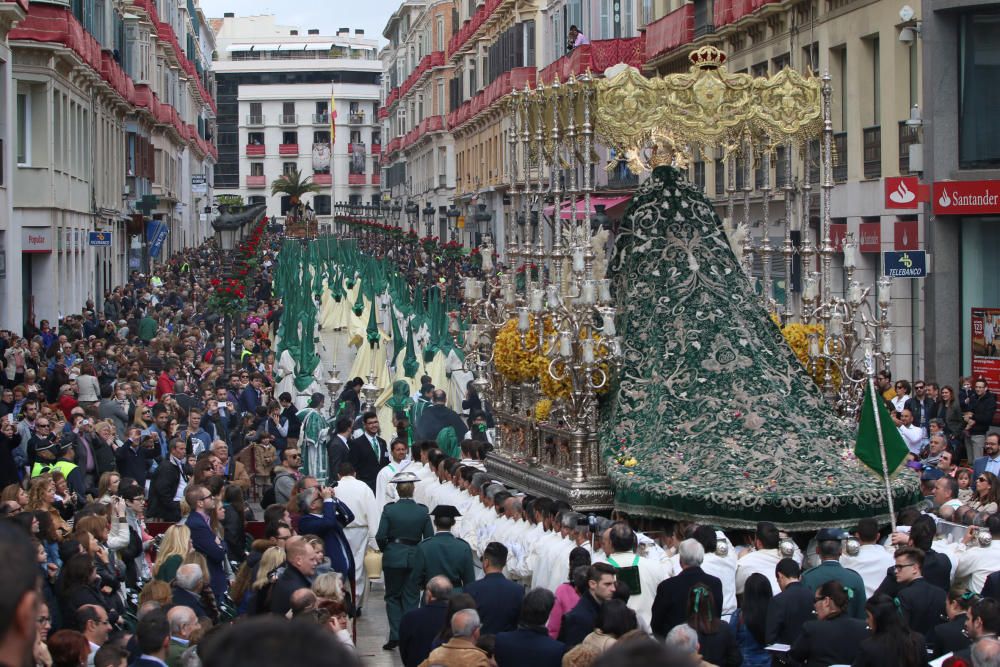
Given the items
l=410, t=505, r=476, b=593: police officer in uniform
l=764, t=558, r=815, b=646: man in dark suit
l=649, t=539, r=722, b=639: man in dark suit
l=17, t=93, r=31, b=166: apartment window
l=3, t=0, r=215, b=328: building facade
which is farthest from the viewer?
l=17, t=93, r=31, b=166: apartment window

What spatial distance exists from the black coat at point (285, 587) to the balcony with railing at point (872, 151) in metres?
18.2

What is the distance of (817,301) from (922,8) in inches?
398

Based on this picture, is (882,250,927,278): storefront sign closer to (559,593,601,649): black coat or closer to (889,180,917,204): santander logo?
(889,180,917,204): santander logo

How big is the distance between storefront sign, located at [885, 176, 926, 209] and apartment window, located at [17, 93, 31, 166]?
17.3 meters

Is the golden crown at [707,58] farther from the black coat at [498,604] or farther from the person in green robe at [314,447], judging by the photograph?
the black coat at [498,604]

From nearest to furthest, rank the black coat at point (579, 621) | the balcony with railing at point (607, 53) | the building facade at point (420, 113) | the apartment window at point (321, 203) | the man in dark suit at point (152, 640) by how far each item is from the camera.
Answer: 1. the man in dark suit at point (152, 640)
2. the black coat at point (579, 621)
3. the balcony with railing at point (607, 53)
4. the building facade at point (420, 113)
5. the apartment window at point (321, 203)

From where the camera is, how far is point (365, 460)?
1567 centimetres

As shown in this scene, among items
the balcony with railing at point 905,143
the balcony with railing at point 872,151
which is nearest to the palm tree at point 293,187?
the balcony with railing at point 872,151

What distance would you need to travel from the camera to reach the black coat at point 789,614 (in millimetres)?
8766

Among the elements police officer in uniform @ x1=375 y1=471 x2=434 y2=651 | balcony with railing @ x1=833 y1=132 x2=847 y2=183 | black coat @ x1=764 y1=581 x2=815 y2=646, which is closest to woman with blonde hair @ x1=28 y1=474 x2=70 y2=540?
police officer in uniform @ x1=375 y1=471 x2=434 y2=651

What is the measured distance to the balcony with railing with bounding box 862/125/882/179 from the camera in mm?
25609

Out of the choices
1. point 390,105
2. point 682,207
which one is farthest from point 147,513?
point 390,105

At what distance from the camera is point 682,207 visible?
1416 cm

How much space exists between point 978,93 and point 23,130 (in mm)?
18519
